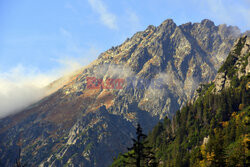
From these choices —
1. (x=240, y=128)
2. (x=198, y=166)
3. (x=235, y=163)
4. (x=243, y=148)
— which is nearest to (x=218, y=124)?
(x=240, y=128)

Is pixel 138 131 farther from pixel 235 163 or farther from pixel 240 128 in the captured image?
pixel 240 128

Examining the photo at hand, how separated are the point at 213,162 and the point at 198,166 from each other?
200ft

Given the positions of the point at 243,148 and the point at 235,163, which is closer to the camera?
the point at 235,163

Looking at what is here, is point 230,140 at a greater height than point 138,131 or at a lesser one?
lesser

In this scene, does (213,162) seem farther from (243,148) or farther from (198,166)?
(198,166)

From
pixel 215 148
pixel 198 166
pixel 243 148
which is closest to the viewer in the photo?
pixel 215 148

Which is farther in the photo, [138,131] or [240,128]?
[240,128]

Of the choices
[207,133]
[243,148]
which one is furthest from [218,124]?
[243,148]

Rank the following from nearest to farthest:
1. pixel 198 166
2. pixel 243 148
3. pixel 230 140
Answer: pixel 243 148
pixel 198 166
pixel 230 140

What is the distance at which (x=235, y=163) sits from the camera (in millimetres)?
93312

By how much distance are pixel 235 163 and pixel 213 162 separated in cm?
1139

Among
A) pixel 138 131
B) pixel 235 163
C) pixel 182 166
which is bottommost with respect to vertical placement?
pixel 182 166

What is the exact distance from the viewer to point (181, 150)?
198375 mm

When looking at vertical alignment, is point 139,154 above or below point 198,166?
above
